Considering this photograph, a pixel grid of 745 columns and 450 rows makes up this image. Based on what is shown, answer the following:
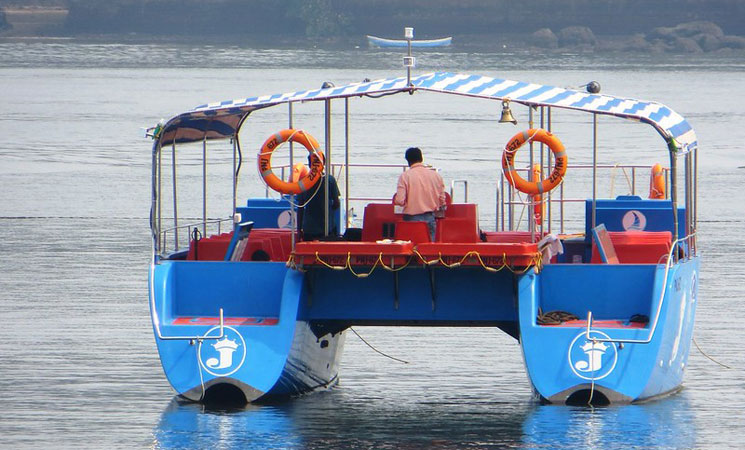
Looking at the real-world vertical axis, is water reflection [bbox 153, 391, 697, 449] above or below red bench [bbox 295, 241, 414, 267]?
below

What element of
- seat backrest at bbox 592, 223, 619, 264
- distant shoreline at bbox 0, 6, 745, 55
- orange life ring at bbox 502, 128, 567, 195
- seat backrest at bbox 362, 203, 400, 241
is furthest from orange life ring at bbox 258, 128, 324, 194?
distant shoreline at bbox 0, 6, 745, 55

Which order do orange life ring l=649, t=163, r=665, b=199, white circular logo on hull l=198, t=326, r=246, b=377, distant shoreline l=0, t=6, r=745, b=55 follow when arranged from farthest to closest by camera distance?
distant shoreline l=0, t=6, r=745, b=55
orange life ring l=649, t=163, r=665, b=199
white circular logo on hull l=198, t=326, r=246, b=377

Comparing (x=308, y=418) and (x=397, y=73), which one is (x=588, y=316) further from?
(x=397, y=73)

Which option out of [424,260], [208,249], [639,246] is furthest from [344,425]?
[639,246]

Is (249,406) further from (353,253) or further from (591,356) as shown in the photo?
(591,356)

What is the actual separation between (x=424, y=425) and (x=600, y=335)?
160cm

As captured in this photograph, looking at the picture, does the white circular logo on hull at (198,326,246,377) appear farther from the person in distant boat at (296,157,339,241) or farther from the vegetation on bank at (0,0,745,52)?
the vegetation on bank at (0,0,745,52)

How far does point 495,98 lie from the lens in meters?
13.1

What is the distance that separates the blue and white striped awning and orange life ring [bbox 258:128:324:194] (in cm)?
31

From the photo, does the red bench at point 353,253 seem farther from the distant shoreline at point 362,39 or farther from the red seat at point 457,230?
the distant shoreline at point 362,39

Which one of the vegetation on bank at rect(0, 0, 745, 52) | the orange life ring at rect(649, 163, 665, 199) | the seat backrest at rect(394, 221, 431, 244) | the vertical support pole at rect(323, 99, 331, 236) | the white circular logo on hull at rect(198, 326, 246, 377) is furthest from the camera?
the vegetation on bank at rect(0, 0, 745, 52)

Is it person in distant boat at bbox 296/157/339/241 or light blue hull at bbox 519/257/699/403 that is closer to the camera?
light blue hull at bbox 519/257/699/403

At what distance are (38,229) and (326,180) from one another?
16.3m

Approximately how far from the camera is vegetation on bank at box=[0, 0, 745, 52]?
138 metres
